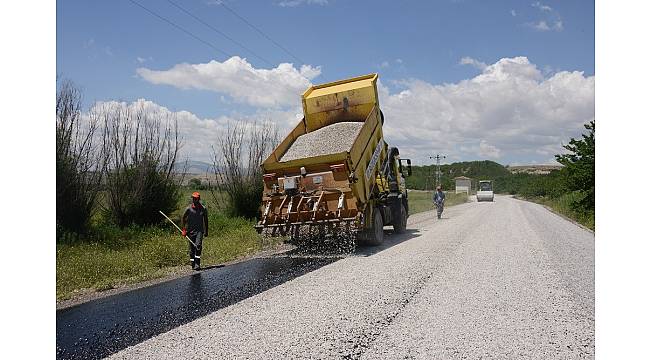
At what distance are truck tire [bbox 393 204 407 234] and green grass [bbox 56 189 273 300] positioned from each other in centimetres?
408

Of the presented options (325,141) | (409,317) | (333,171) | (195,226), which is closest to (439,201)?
(325,141)

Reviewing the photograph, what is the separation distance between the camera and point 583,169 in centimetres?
2070

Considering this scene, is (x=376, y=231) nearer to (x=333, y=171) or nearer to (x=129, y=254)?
(x=333, y=171)

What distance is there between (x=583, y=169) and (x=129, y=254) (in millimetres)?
18529

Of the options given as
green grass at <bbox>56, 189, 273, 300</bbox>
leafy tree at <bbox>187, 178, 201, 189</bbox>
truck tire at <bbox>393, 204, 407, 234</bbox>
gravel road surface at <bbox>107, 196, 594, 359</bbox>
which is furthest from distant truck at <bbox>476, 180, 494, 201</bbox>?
gravel road surface at <bbox>107, 196, 594, 359</bbox>

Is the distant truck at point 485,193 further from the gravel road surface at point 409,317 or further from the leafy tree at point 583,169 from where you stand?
the gravel road surface at point 409,317

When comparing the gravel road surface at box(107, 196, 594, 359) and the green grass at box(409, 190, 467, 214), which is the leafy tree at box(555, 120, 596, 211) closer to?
the green grass at box(409, 190, 467, 214)

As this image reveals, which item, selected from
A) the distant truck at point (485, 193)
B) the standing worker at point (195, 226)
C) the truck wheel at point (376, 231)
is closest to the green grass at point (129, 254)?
the standing worker at point (195, 226)

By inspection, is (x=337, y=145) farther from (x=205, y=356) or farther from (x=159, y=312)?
(x=205, y=356)

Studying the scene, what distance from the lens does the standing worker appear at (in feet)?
30.4

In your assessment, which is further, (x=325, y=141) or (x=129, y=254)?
(x=325, y=141)

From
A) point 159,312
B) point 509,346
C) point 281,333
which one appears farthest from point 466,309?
point 159,312

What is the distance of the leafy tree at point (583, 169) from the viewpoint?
20484mm

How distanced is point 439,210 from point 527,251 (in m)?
11.5
